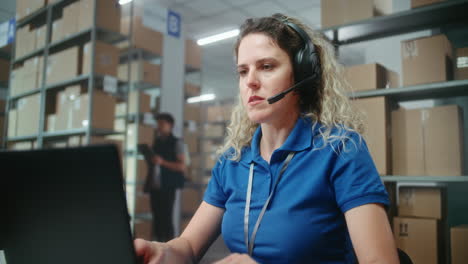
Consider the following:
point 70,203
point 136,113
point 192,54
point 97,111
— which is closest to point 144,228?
point 136,113

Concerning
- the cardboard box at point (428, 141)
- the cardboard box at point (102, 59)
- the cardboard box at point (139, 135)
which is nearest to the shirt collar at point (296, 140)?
the cardboard box at point (428, 141)

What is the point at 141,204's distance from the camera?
153 inches

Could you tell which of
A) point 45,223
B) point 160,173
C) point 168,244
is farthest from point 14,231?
point 160,173

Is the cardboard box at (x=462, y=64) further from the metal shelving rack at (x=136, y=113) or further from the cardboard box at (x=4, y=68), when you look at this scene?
the metal shelving rack at (x=136, y=113)

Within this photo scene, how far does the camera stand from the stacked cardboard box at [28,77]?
276 cm

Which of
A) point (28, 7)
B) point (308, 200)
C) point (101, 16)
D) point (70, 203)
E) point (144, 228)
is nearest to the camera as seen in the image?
point (70, 203)

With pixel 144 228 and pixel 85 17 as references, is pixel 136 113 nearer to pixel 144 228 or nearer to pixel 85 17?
pixel 144 228

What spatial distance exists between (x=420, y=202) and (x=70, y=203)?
1852 millimetres

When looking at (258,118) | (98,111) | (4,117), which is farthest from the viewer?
(98,111)

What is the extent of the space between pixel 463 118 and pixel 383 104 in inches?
19.2

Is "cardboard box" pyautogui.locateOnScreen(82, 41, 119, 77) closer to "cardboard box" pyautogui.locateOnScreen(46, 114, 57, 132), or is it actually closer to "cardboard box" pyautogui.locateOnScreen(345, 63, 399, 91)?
"cardboard box" pyautogui.locateOnScreen(46, 114, 57, 132)

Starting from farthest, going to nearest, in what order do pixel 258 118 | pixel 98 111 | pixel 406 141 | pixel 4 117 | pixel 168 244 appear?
pixel 98 111 < pixel 4 117 < pixel 406 141 < pixel 258 118 < pixel 168 244

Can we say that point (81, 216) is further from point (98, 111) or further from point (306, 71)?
point (98, 111)

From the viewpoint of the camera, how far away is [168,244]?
0.83m
